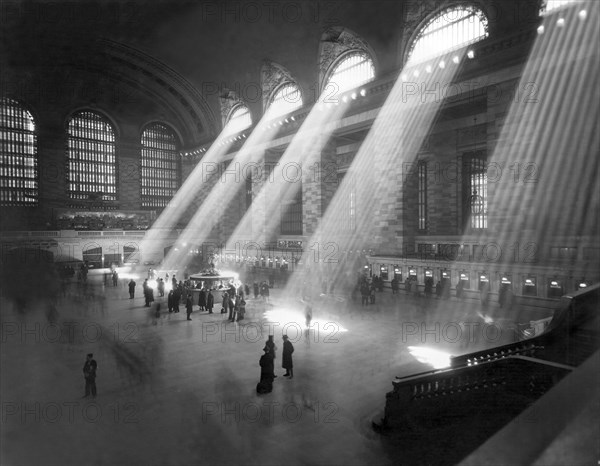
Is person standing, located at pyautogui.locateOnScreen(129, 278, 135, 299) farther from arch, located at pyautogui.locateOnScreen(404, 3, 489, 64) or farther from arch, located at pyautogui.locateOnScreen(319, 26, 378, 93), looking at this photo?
arch, located at pyautogui.locateOnScreen(404, 3, 489, 64)

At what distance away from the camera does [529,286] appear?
1515cm

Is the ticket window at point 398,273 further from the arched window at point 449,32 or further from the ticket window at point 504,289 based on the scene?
A: the arched window at point 449,32

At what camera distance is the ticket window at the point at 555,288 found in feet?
46.8

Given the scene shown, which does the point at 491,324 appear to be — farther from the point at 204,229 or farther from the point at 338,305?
the point at 204,229

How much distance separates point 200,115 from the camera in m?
39.3

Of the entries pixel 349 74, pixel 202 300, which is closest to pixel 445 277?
pixel 202 300

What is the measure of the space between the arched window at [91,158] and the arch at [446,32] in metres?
30.9

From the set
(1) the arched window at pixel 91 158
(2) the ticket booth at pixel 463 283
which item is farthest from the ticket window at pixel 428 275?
(1) the arched window at pixel 91 158

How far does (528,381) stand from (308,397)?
418cm

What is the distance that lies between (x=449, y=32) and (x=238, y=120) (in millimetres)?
21326

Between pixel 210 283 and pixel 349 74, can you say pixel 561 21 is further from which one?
pixel 210 283

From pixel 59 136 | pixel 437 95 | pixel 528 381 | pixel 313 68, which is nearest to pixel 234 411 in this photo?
pixel 528 381

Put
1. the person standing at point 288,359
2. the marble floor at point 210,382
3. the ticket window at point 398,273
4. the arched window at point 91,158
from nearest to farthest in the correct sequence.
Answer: the marble floor at point 210,382
the person standing at point 288,359
the ticket window at point 398,273
the arched window at point 91,158

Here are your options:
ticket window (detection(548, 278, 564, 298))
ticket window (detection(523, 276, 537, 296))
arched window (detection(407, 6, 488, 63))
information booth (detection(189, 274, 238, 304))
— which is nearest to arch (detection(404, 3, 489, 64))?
arched window (detection(407, 6, 488, 63))
